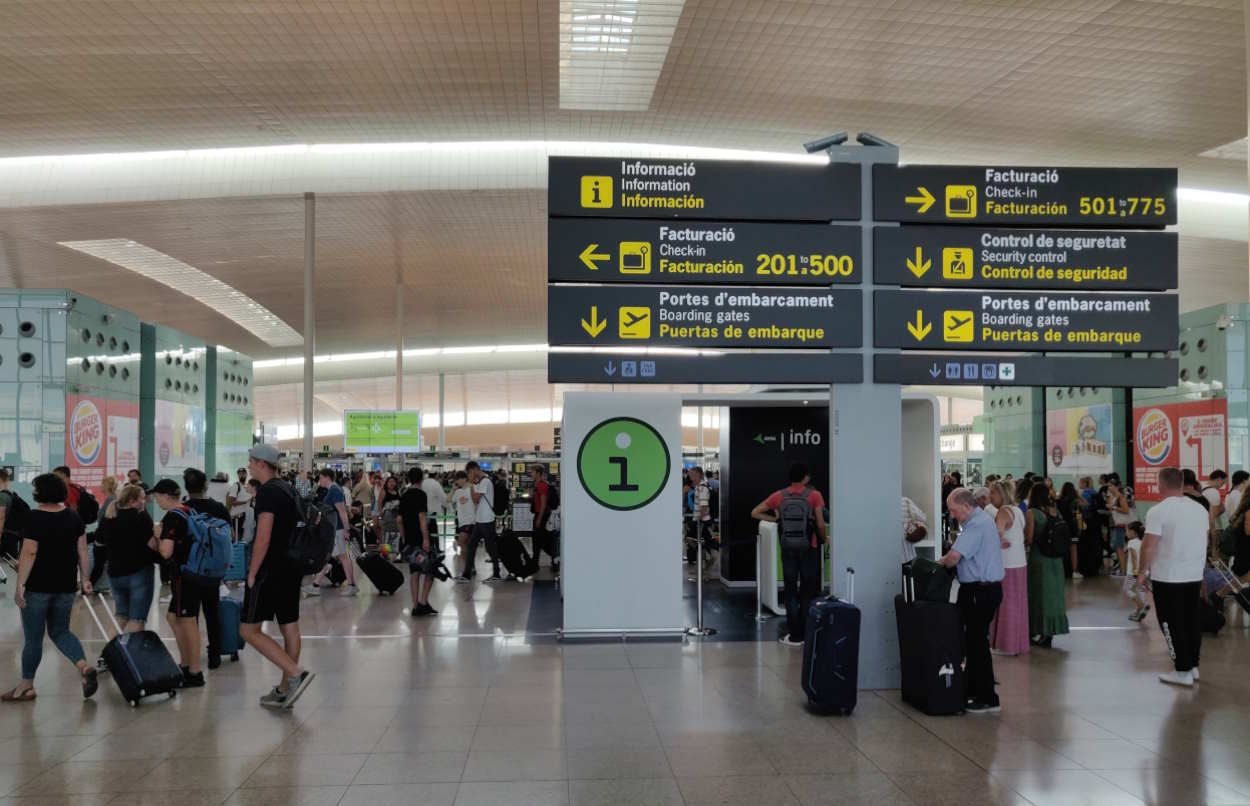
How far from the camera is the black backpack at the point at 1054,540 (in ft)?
32.3

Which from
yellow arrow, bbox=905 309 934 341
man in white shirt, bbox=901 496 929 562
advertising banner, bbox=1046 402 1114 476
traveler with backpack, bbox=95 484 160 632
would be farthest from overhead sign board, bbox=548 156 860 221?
advertising banner, bbox=1046 402 1114 476

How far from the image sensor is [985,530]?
7191 mm

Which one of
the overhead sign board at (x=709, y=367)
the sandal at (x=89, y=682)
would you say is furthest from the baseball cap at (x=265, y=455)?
the overhead sign board at (x=709, y=367)

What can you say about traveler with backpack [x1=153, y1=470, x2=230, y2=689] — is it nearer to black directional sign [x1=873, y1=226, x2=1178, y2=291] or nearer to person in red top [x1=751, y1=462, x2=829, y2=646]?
person in red top [x1=751, y1=462, x2=829, y2=646]

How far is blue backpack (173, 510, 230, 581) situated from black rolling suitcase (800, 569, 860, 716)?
14.9ft

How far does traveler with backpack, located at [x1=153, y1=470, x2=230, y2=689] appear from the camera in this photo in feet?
25.3

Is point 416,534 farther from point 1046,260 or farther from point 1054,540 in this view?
point 1046,260

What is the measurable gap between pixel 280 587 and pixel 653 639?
3977mm

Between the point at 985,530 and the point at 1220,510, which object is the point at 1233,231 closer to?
the point at 1220,510

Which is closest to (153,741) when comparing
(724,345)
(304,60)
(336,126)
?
(724,345)

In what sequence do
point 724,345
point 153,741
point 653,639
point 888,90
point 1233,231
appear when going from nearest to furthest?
1. point 153,741
2. point 724,345
3. point 653,639
4. point 888,90
5. point 1233,231

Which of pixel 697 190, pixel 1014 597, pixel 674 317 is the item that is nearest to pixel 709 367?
pixel 674 317

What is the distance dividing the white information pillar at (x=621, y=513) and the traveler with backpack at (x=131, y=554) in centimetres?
369

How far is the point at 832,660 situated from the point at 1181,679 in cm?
299
